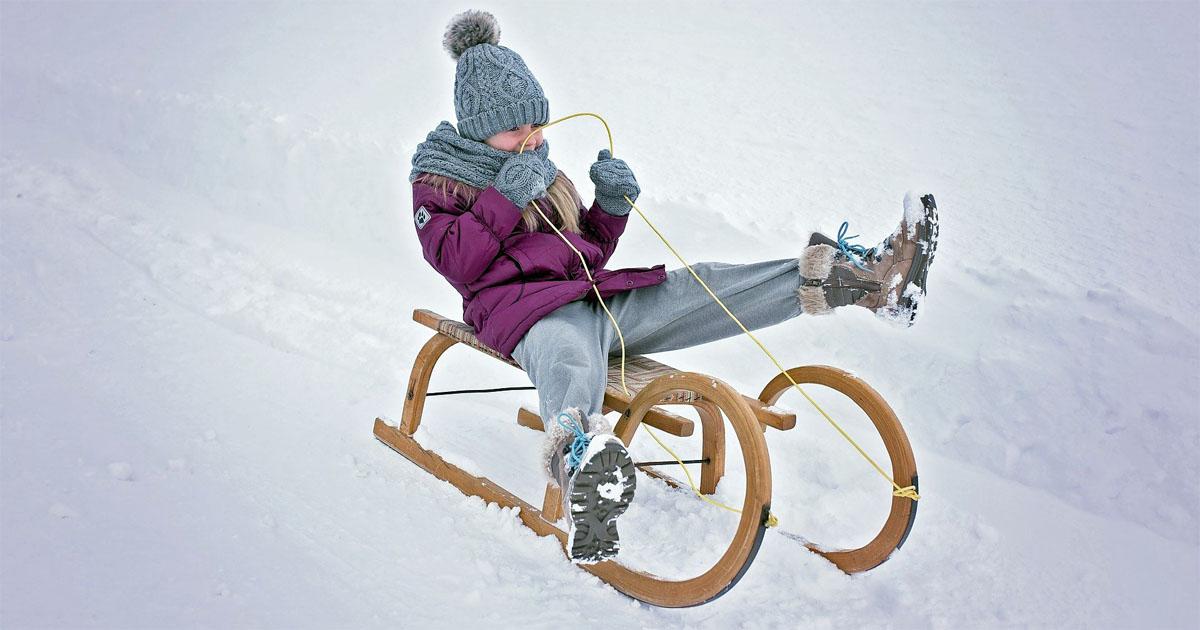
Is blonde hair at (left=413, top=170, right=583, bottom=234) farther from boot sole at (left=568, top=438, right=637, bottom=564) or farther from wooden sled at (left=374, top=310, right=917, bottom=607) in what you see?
boot sole at (left=568, top=438, right=637, bottom=564)

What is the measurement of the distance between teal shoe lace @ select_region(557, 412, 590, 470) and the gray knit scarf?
2.62ft

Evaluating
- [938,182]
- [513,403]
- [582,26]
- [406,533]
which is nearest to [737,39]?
[582,26]

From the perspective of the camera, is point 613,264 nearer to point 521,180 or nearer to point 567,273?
point 567,273

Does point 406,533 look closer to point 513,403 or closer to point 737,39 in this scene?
point 513,403

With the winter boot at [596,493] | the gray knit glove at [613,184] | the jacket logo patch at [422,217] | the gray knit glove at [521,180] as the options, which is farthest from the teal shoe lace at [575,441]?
the gray knit glove at [613,184]

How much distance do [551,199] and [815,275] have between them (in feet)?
2.77

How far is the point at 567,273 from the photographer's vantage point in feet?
8.71

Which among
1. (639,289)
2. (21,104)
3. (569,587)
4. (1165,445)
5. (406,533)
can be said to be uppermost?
(21,104)

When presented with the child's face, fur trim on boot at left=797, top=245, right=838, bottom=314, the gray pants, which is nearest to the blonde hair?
the child's face

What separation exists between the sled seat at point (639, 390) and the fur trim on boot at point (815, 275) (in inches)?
10.9

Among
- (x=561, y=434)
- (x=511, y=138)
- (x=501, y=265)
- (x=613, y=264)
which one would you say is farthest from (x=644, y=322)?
(x=613, y=264)

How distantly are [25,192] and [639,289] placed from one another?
3868 millimetres

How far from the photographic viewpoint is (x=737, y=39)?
648cm

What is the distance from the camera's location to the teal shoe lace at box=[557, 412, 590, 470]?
2051mm
